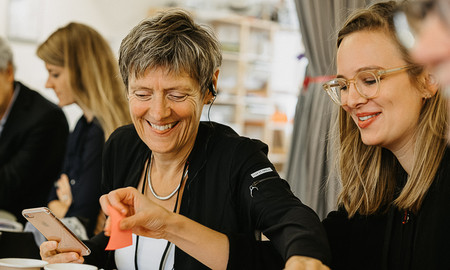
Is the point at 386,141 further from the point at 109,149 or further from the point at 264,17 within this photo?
the point at 264,17

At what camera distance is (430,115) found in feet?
4.51

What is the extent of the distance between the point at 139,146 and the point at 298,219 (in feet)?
2.25

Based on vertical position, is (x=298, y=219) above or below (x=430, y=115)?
below

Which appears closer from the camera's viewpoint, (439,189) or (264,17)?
(439,189)

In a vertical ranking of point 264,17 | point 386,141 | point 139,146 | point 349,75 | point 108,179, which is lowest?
point 108,179

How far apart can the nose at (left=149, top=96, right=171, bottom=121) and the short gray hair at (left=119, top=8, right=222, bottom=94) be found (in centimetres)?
9

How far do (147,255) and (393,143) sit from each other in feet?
2.53

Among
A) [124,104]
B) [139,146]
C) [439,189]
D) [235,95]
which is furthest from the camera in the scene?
[235,95]

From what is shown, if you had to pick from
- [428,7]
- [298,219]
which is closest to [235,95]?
[298,219]

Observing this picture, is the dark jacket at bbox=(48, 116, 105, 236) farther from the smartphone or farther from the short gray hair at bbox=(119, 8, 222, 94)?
the short gray hair at bbox=(119, 8, 222, 94)

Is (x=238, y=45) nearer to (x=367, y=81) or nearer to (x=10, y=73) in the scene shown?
(x=10, y=73)

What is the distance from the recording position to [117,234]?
48.2 inches

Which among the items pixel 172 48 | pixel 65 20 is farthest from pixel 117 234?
pixel 65 20

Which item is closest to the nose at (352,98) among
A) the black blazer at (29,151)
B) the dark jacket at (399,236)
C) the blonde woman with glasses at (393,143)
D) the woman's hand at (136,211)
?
the blonde woman with glasses at (393,143)
